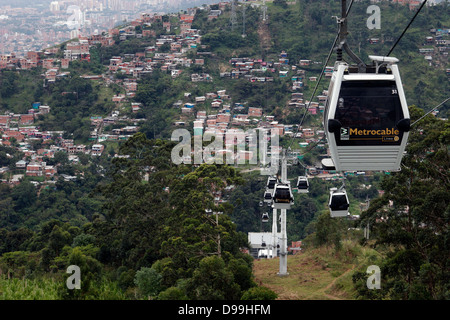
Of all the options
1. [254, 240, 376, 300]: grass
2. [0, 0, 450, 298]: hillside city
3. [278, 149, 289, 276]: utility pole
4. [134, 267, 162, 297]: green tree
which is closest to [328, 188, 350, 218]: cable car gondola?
[254, 240, 376, 300]: grass

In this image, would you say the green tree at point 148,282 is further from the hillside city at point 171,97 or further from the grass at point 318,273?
the hillside city at point 171,97

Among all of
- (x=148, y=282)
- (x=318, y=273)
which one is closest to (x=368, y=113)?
(x=148, y=282)

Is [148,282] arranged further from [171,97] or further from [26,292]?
[171,97]

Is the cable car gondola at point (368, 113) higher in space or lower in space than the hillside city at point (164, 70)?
higher

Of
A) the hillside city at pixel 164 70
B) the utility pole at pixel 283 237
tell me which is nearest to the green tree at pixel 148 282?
the utility pole at pixel 283 237

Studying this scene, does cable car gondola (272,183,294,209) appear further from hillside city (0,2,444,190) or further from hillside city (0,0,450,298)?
hillside city (0,2,444,190)

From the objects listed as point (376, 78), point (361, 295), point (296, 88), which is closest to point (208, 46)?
point (296, 88)

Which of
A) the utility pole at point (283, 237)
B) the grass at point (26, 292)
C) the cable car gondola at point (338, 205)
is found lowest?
the utility pole at point (283, 237)
